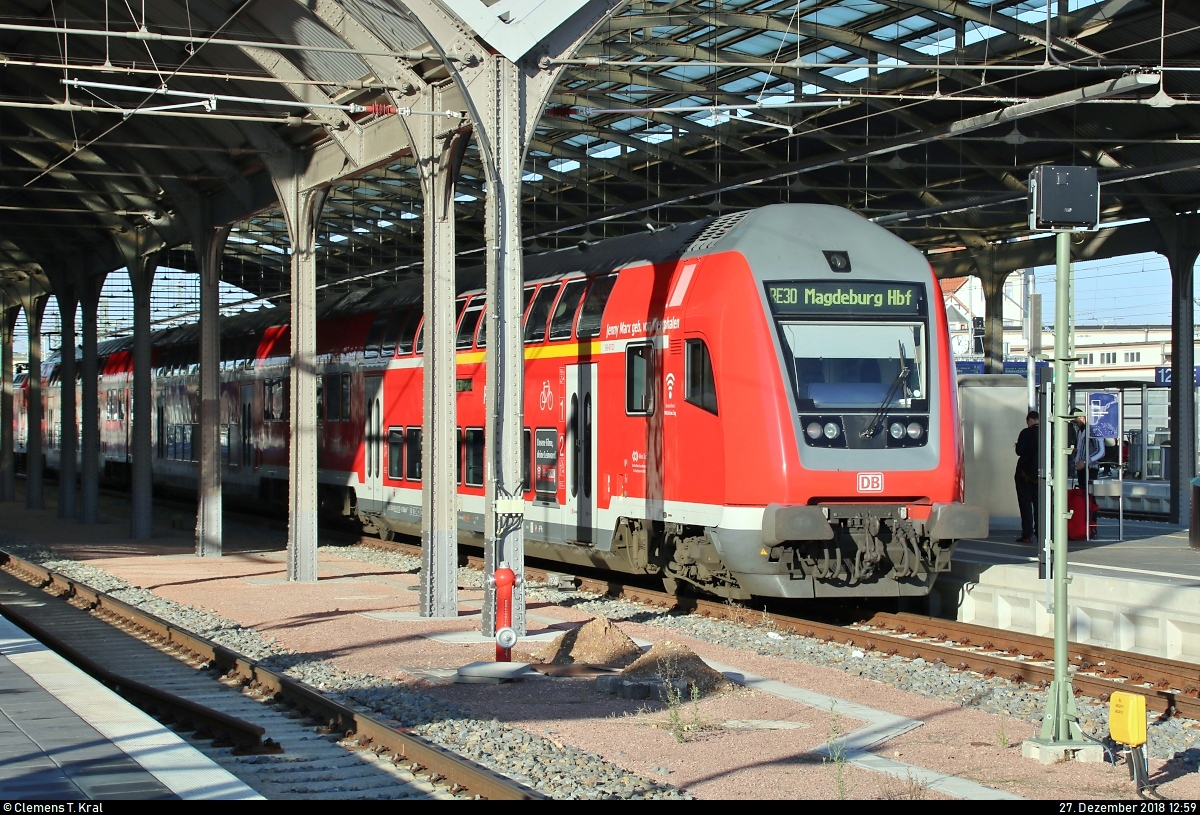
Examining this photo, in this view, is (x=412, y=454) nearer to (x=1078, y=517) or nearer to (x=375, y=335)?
(x=375, y=335)

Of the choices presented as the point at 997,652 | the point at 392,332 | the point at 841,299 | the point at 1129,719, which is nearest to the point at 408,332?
the point at 392,332

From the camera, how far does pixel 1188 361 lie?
2462 cm

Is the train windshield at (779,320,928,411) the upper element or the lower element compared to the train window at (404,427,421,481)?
upper

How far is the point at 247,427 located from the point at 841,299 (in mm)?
17639

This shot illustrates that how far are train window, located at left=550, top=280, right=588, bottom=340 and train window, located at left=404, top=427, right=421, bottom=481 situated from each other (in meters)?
4.15

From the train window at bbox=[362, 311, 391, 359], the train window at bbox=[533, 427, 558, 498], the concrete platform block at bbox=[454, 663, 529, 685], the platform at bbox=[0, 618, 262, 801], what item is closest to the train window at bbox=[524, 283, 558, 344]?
the train window at bbox=[533, 427, 558, 498]

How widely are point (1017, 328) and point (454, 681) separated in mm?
76384

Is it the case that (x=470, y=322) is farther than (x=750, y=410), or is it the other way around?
(x=470, y=322)

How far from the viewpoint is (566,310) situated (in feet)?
55.8

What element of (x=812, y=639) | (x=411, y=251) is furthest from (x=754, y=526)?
(x=411, y=251)

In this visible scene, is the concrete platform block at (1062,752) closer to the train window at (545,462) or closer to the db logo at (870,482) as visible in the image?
the db logo at (870,482)

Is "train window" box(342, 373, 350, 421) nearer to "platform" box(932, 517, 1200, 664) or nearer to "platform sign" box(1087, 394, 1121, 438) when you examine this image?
"platform" box(932, 517, 1200, 664)

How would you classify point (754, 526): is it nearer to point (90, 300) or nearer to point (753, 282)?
point (753, 282)

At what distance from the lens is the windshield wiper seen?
44.3 ft
